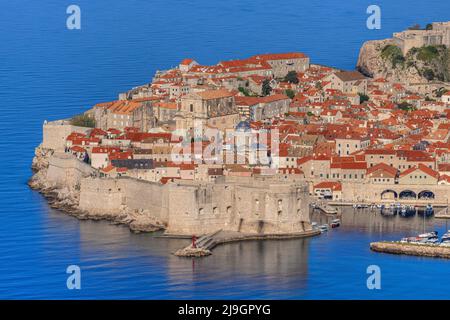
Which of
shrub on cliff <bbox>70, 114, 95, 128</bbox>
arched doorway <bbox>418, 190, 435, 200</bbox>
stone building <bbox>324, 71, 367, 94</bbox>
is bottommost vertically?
arched doorway <bbox>418, 190, 435, 200</bbox>

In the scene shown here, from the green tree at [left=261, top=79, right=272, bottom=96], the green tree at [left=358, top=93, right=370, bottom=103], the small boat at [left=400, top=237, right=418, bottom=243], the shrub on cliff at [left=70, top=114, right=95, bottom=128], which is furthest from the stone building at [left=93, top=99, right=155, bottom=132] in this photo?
the small boat at [left=400, top=237, right=418, bottom=243]

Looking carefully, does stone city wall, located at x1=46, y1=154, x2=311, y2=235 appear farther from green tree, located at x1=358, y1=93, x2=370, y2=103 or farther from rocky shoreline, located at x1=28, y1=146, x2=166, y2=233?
green tree, located at x1=358, y1=93, x2=370, y2=103

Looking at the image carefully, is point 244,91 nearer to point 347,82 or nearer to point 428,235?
point 347,82

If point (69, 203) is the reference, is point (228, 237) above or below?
below

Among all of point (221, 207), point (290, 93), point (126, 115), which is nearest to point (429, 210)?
point (221, 207)

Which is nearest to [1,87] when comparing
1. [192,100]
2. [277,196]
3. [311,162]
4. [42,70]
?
[42,70]

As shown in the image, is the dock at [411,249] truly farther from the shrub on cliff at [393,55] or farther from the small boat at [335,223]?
the shrub on cliff at [393,55]

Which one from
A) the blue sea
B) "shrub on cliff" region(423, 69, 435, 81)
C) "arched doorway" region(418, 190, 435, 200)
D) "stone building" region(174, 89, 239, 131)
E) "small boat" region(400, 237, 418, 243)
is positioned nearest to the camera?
the blue sea
